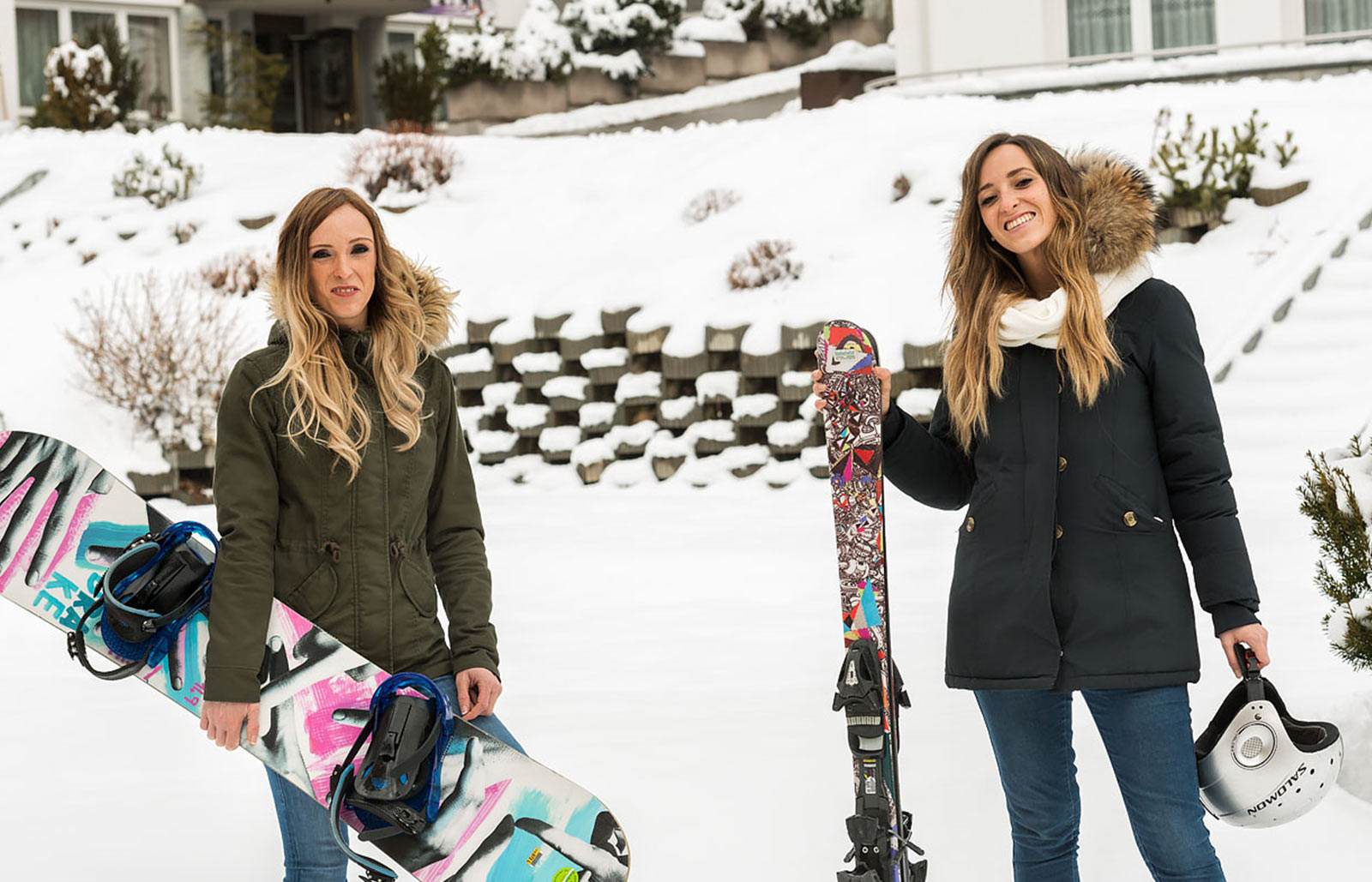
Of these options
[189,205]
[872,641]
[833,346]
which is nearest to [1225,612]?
[872,641]

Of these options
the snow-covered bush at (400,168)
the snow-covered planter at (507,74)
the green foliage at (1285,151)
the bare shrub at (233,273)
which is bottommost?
the bare shrub at (233,273)

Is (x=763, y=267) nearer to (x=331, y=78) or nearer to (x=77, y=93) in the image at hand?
(x=77, y=93)

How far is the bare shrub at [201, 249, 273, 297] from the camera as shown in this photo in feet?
38.2

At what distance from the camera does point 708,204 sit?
38.3ft

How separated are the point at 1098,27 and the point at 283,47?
13.4 metres

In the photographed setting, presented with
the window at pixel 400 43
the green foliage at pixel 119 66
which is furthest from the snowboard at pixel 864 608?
the window at pixel 400 43

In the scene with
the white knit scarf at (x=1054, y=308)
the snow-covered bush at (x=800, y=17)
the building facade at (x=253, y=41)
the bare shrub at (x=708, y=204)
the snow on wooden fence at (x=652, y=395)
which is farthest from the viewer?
the building facade at (x=253, y=41)

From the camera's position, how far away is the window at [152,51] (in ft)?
66.4

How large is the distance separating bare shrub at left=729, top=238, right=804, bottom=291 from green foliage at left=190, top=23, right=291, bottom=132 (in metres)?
10.1

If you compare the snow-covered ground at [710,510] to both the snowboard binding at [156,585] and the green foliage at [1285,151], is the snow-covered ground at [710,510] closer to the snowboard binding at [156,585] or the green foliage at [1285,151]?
the green foliage at [1285,151]

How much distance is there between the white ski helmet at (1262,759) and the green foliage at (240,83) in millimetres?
17420

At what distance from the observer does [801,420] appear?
30.6 ft

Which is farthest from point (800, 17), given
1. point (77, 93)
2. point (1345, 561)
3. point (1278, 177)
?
point (1345, 561)

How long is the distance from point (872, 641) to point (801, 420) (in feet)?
21.9
